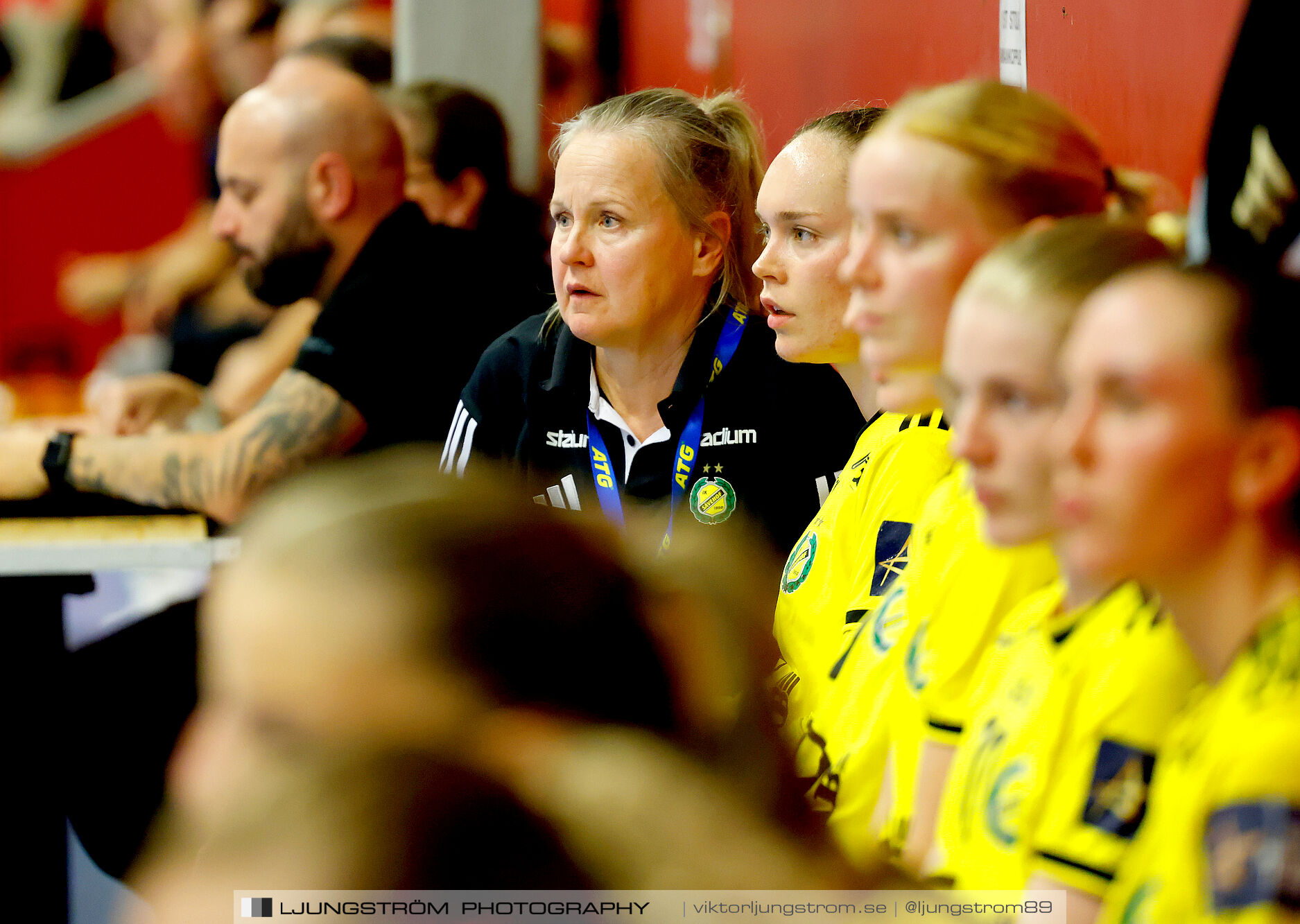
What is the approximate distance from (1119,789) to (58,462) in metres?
2.17

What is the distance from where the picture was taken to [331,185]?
285 cm

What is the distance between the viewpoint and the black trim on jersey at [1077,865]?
0.93 meters

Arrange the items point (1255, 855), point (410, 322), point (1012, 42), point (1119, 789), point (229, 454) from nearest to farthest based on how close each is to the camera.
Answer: point (1255, 855), point (1119, 789), point (1012, 42), point (229, 454), point (410, 322)

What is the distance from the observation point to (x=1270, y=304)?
83 cm

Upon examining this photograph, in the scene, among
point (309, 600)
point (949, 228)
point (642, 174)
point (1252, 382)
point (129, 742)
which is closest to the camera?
point (309, 600)

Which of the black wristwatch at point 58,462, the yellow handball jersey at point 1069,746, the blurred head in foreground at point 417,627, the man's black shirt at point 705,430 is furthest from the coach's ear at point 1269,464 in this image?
the black wristwatch at point 58,462

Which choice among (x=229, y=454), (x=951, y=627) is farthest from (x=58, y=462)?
(x=951, y=627)

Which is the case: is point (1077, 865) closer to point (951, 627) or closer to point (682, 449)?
point (951, 627)

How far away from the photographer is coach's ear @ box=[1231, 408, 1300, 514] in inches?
32.3

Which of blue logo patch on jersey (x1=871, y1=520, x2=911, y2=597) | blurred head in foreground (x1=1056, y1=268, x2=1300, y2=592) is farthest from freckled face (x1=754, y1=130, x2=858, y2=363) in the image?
blurred head in foreground (x1=1056, y1=268, x2=1300, y2=592)

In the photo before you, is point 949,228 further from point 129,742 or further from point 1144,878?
point 129,742

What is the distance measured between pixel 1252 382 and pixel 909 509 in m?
0.68

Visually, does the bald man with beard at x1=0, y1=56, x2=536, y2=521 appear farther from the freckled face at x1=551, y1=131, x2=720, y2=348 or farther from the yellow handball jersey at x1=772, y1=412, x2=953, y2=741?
the yellow handball jersey at x1=772, y1=412, x2=953, y2=741

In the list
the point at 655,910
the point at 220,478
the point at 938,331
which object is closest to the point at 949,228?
the point at 938,331
